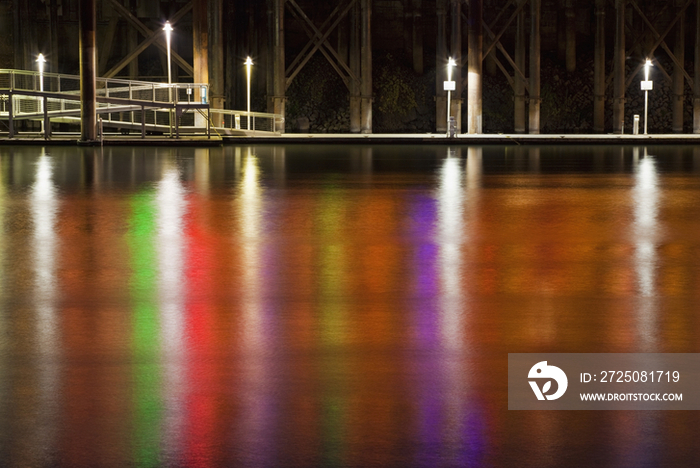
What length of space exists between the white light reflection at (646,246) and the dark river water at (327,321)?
0.06m

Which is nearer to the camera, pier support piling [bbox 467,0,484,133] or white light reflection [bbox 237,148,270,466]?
white light reflection [bbox 237,148,270,466]

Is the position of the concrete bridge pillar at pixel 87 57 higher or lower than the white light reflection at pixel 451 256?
higher

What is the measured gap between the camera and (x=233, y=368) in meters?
6.98

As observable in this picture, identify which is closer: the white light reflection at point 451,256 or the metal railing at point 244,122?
the white light reflection at point 451,256

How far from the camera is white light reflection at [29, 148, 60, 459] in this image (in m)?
5.95

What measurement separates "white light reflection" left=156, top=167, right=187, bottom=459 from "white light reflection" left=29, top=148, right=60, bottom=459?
0.62 metres

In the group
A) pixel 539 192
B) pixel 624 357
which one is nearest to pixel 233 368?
pixel 624 357

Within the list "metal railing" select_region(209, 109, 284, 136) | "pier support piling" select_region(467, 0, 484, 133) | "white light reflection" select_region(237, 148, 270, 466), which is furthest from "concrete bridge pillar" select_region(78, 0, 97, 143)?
"white light reflection" select_region(237, 148, 270, 466)

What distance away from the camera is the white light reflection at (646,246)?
8453mm

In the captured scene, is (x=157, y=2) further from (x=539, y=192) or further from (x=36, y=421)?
(x=36, y=421)

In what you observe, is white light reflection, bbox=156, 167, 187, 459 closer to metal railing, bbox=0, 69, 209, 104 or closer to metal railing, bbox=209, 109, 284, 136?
metal railing, bbox=0, 69, 209, 104

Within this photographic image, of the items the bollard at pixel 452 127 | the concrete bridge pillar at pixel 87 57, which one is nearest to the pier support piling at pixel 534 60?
the bollard at pixel 452 127

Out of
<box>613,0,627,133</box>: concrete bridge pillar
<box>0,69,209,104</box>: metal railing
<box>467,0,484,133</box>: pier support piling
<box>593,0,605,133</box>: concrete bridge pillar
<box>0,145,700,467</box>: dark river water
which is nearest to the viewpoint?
<box>0,145,700,467</box>: dark river water

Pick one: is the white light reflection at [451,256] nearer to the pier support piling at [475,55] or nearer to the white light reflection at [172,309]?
the white light reflection at [172,309]
